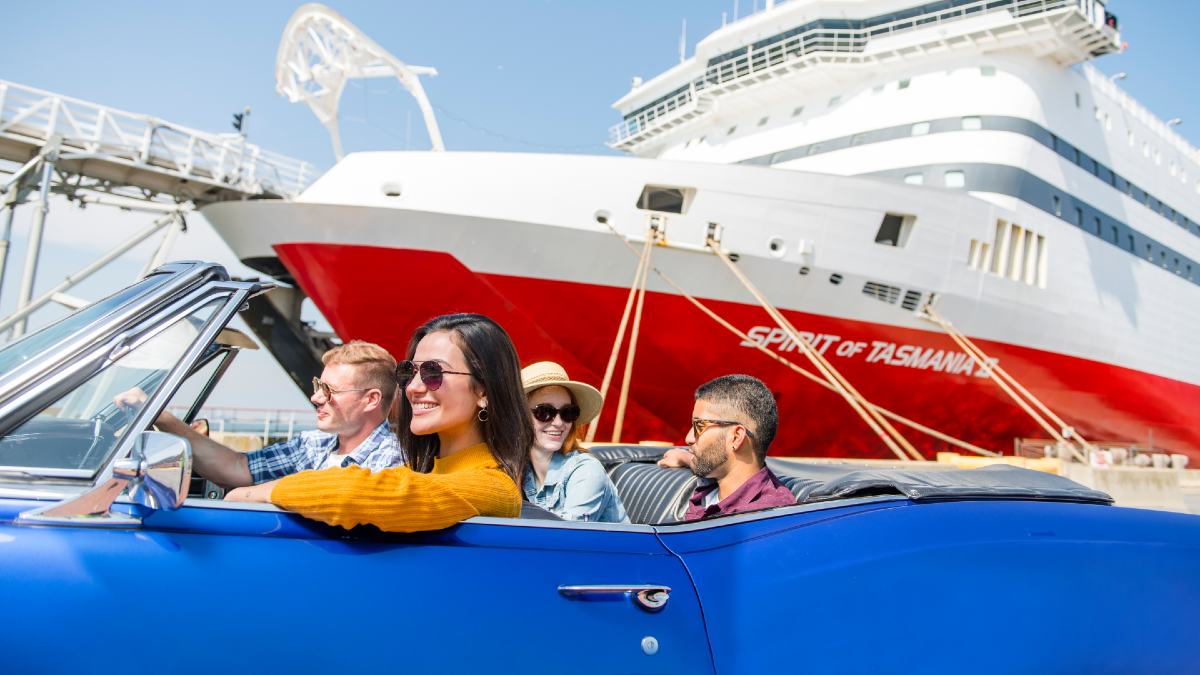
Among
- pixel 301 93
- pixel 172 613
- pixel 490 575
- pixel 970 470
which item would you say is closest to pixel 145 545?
pixel 172 613

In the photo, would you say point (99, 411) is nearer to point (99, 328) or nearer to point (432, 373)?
point (99, 328)

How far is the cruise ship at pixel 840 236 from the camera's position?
9.27 meters

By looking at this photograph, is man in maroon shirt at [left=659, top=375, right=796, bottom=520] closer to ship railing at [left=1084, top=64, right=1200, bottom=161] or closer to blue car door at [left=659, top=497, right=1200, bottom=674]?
blue car door at [left=659, top=497, right=1200, bottom=674]

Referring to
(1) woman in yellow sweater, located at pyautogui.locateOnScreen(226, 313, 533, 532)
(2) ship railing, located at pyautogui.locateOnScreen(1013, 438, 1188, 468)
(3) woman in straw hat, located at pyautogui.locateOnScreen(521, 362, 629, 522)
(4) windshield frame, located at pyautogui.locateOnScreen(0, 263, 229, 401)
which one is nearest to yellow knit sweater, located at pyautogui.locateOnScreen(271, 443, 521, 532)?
(1) woman in yellow sweater, located at pyautogui.locateOnScreen(226, 313, 533, 532)

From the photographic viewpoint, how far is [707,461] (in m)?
2.52

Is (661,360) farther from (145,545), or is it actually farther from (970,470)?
(145,545)

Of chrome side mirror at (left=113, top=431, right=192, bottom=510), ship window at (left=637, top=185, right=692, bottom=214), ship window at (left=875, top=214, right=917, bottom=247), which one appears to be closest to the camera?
chrome side mirror at (left=113, top=431, right=192, bottom=510)

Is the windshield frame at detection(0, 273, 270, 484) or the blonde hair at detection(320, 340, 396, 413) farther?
the blonde hair at detection(320, 340, 396, 413)

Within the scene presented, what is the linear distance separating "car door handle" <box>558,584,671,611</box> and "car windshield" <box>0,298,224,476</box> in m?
0.85

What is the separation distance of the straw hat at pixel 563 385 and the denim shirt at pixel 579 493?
1.91ft

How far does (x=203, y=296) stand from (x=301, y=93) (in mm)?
12406

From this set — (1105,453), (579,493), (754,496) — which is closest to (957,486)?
(754,496)

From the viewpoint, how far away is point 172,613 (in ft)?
3.80

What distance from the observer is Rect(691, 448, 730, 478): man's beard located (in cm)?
250
